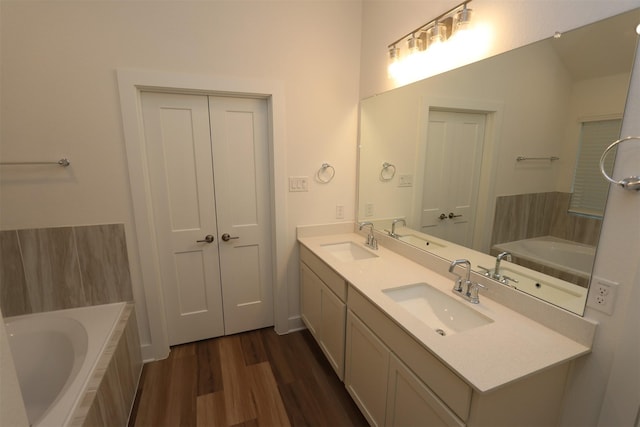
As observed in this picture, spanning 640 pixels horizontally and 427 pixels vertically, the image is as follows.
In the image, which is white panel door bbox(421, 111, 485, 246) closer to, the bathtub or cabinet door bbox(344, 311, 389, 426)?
the bathtub

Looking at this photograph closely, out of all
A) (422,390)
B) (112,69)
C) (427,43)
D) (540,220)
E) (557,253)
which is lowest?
(422,390)

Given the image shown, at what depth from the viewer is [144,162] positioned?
1968mm

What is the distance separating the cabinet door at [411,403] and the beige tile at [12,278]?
233 cm

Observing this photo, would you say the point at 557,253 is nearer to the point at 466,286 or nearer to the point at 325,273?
the point at 466,286

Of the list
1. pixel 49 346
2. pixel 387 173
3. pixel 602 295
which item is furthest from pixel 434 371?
pixel 49 346

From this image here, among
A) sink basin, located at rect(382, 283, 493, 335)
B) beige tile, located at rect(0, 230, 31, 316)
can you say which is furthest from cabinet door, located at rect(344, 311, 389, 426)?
beige tile, located at rect(0, 230, 31, 316)

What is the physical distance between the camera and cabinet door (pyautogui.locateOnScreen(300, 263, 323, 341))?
7.06ft

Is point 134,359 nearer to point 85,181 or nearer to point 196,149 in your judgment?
point 85,181

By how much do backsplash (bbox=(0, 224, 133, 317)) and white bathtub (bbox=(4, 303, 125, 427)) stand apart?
0.35 ft

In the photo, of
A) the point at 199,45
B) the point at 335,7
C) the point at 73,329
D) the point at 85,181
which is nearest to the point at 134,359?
the point at 73,329

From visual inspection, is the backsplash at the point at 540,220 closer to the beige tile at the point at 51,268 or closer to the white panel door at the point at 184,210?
the white panel door at the point at 184,210

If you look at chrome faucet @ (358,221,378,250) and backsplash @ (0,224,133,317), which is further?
chrome faucet @ (358,221,378,250)

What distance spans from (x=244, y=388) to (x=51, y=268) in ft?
4.92

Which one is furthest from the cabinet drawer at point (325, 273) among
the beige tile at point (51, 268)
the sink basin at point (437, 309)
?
the beige tile at point (51, 268)
